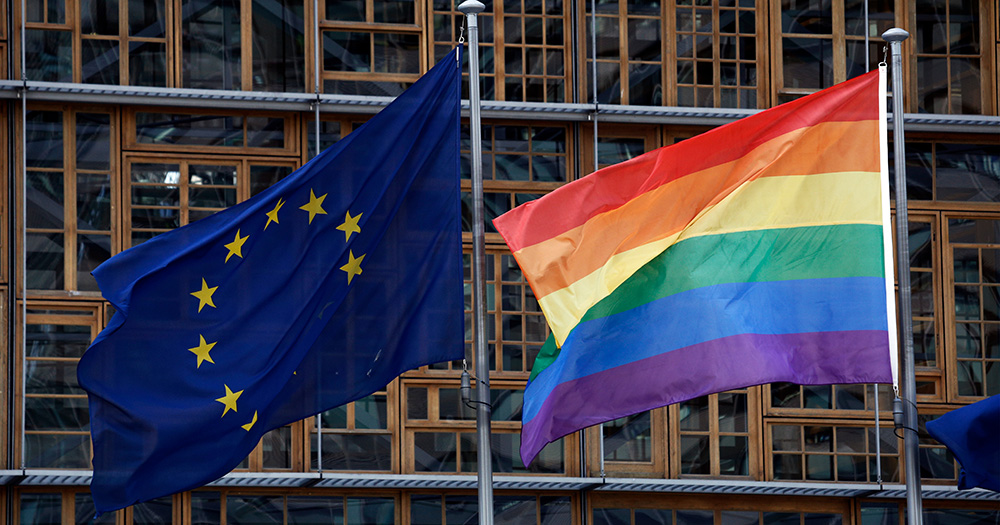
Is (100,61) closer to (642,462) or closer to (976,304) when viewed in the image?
(642,462)

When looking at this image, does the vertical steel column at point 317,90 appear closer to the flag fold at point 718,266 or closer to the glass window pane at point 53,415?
the glass window pane at point 53,415

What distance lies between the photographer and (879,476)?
13469 millimetres

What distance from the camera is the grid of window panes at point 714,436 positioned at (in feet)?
44.4

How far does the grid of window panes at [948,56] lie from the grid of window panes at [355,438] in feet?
21.0

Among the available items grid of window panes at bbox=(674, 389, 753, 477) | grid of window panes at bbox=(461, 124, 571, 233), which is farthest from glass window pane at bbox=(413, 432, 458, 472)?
grid of window panes at bbox=(674, 389, 753, 477)

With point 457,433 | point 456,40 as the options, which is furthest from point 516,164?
point 457,433

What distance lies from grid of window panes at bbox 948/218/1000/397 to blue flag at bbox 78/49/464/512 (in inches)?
257

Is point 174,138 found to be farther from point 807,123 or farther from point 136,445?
point 807,123

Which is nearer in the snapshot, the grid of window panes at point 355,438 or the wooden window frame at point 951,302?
the grid of window panes at point 355,438

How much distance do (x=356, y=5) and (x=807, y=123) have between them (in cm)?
588

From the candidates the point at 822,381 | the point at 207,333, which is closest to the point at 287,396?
the point at 207,333

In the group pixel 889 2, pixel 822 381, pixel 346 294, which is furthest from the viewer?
pixel 889 2

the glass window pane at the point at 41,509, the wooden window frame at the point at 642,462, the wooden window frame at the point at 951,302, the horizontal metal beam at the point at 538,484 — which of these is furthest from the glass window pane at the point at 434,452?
the wooden window frame at the point at 951,302

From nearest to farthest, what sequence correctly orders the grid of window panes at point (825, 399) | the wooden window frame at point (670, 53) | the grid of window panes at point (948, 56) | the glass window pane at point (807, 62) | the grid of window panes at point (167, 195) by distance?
the grid of window panes at point (167, 195) → the grid of window panes at point (825, 399) → the wooden window frame at point (670, 53) → the glass window pane at point (807, 62) → the grid of window panes at point (948, 56)
